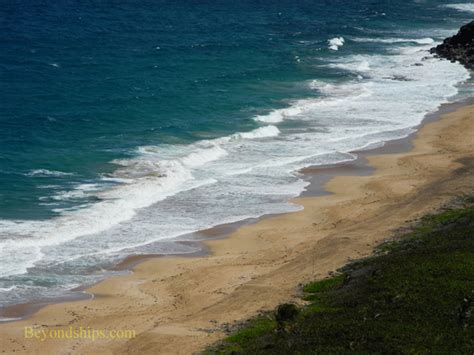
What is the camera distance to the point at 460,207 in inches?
1940

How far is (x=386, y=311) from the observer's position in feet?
109

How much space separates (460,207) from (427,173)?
10.5 m

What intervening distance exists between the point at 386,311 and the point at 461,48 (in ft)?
245

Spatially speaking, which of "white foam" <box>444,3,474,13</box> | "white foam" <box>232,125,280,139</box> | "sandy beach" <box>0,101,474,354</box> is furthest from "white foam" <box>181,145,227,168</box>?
"white foam" <box>444,3,474,13</box>

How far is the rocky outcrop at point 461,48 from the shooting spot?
100750 millimetres

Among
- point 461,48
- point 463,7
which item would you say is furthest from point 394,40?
point 463,7

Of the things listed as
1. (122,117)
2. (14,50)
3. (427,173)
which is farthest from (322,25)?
(427,173)

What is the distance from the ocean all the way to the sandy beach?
223cm

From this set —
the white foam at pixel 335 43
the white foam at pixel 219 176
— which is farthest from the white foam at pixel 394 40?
the white foam at pixel 219 176

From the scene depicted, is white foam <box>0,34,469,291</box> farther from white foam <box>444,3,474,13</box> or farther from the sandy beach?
white foam <box>444,3,474,13</box>

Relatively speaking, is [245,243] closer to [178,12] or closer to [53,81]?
[53,81]

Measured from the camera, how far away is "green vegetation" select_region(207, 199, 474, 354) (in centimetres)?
3003

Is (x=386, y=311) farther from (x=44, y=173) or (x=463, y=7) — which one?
(x=463, y=7)

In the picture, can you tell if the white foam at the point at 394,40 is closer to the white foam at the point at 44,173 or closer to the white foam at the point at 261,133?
the white foam at the point at 261,133
